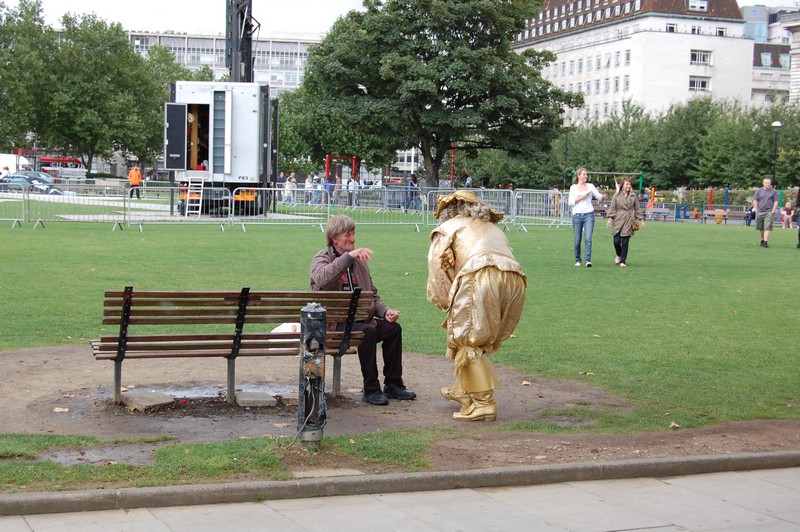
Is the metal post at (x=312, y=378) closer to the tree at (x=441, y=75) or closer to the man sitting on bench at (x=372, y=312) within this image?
the man sitting on bench at (x=372, y=312)

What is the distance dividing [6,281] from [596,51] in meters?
106

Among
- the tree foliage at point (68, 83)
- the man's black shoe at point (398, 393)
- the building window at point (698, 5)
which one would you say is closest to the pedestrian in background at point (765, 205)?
the man's black shoe at point (398, 393)

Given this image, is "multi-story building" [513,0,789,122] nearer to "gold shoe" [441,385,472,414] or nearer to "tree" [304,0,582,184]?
"tree" [304,0,582,184]

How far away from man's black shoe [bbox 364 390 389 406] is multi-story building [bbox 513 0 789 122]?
96978 mm

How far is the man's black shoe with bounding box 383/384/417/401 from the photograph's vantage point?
8.27 m

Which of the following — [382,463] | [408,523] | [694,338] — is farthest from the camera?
[694,338]

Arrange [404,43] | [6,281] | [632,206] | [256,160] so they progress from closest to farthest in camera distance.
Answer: [6,281] → [632,206] → [256,160] → [404,43]

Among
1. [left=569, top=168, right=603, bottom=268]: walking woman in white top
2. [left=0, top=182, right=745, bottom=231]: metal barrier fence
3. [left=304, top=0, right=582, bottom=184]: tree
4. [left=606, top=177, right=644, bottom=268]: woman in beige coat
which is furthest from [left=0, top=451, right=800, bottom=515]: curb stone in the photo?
[left=304, top=0, right=582, bottom=184]: tree

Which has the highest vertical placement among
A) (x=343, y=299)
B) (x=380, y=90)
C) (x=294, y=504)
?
(x=380, y=90)

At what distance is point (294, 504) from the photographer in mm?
5641

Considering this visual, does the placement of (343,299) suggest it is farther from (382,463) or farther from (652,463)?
(652,463)

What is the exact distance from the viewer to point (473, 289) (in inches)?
292

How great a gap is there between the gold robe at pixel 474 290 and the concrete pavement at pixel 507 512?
5.01 feet

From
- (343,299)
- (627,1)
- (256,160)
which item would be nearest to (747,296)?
(343,299)
